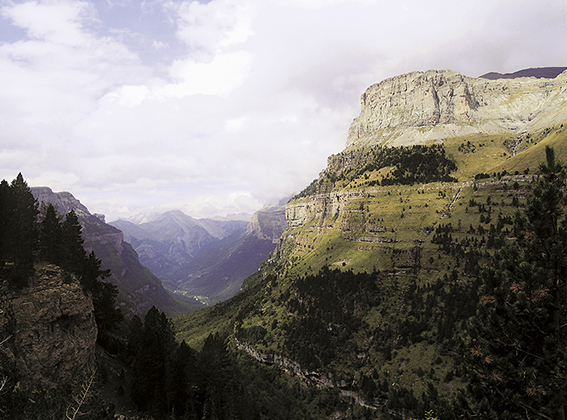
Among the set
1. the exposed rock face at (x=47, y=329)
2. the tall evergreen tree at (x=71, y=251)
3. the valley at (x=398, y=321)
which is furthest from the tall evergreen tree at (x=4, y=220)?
the tall evergreen tree at (x=71, y=251)

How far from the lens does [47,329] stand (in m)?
40.6

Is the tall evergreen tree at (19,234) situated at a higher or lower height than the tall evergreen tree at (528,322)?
higher

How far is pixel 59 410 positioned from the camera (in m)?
18.8

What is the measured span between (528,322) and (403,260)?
364ft

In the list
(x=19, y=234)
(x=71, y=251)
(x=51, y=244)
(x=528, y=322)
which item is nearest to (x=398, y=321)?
(x=528, y=322)

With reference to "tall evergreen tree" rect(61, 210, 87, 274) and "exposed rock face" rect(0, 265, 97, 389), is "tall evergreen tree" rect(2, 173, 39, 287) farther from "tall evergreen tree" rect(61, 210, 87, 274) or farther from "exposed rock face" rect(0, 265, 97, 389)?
"tall evergreen tree" rect(61, 210, 87, 274)

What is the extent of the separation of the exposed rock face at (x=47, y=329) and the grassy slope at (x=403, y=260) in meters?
83.6

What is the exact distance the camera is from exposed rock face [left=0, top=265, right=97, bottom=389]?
121 ft

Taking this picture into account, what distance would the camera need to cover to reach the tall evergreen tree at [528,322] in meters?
21.7

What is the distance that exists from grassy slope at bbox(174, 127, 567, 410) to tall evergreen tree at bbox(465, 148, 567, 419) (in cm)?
5813

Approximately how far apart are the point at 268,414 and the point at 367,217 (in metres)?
125

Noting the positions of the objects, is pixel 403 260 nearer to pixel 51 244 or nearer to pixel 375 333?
pixel 375 333

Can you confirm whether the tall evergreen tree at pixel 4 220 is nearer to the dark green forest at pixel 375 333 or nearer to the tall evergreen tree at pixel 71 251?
the dark green forest at pixel 375 333

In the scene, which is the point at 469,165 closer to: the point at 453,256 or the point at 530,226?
the point at 453,256
